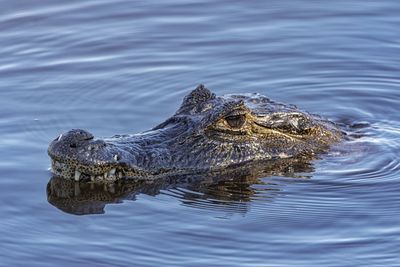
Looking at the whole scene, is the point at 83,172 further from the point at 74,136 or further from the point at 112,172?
the point at 74,136

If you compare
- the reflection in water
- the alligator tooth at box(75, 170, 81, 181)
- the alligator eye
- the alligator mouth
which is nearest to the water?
the reflection in water

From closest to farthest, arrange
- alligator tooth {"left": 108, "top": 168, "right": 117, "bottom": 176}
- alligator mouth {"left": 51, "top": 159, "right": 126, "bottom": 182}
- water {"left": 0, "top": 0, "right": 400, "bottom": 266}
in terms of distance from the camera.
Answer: water {"left": 0, "top": 0, "right": 400, "bottom": 266} → alligator mouth {"left": 51, "top": 159, "right": 126, "bottom": 182} → alligator tooth {"left": 108, "top": 168, "right": 117, "bottom": 176}

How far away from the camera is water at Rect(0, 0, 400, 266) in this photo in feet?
36.5

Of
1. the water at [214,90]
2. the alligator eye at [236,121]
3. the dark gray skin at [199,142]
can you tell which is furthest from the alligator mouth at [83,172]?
the alligator eye at [236,121]

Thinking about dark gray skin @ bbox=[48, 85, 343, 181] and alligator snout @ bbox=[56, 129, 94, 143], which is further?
dark gray skin @ bbox=[48, 85, 343, 181]

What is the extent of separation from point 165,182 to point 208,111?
0.93 metres

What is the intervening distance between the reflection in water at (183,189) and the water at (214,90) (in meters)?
0.03

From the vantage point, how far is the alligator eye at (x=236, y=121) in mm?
13000

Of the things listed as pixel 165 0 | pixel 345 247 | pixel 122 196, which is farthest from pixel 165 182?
pixel 165 0

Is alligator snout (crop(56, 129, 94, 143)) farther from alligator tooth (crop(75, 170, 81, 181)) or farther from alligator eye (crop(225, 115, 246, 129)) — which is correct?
alligator eye (crop(225, 115, 246, 129))

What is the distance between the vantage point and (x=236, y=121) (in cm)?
1305

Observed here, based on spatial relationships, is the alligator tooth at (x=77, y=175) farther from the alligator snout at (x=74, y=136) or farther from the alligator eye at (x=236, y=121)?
the alligator eye at (x=236, y=121)

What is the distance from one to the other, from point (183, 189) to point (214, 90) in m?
3.16

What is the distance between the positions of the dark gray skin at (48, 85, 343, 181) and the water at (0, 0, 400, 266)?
1.06 ft
